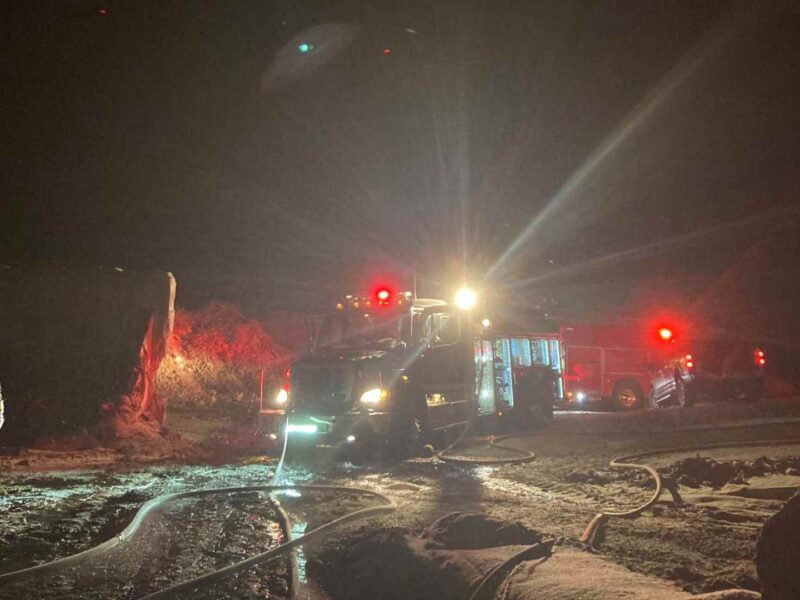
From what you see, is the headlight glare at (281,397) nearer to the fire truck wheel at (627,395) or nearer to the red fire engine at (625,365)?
the red fire engine at (625,365)

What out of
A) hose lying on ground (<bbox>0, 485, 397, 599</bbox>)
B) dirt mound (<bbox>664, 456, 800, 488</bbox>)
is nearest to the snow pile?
hose lying on ground (<bbox>0, 485, 397, 599</bbox>)

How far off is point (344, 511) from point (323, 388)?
4.01 m

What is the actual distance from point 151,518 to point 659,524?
196 inches

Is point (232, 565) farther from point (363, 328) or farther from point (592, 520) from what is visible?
point (363, 328)

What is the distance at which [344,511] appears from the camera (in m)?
7.42

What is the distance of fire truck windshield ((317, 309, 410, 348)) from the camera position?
1202cm

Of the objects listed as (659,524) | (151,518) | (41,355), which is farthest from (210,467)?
(659,524)

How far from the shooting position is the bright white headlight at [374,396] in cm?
1088

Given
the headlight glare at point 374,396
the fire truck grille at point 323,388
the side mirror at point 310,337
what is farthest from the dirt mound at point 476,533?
the side mirror at point 310,337

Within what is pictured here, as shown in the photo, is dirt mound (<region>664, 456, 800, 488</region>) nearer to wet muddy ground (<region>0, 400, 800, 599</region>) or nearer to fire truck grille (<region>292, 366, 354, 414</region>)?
wet muddy ground (<region>0, 400, 800, 599</region>)

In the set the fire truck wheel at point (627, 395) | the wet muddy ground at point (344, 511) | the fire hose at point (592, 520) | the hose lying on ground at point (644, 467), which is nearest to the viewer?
the fire hose at point (592, 520)

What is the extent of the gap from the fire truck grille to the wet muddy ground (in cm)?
86

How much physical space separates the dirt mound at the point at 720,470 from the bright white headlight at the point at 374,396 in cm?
437

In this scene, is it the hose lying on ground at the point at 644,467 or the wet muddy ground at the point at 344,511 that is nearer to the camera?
the wet muddy ground at the point at 344,511
